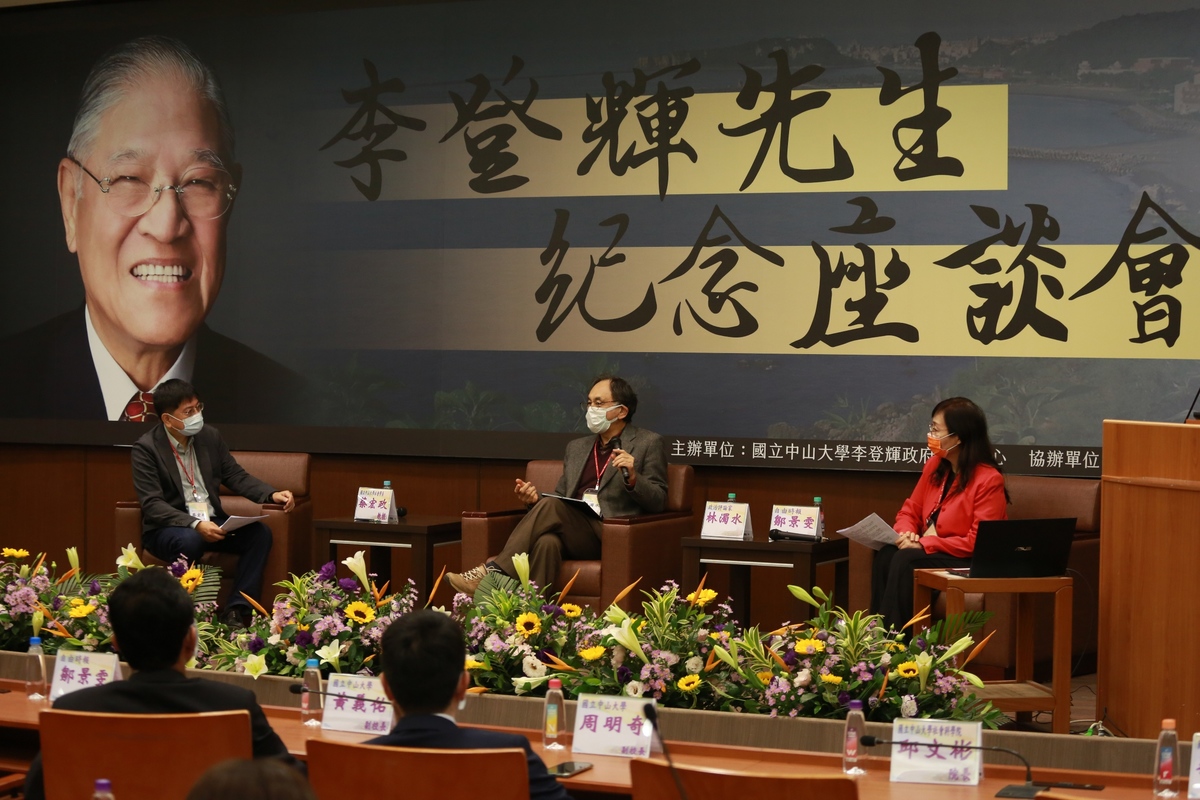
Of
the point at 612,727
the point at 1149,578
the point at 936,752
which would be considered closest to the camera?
the point at 936,752

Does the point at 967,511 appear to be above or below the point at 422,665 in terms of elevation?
above

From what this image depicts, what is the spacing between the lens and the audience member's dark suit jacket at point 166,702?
7.32 ft

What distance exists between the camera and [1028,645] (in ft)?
14.9

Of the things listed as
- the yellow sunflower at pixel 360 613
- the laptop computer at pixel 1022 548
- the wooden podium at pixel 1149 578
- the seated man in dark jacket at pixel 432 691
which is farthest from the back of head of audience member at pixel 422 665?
the laptop computer at pixel 1022 548

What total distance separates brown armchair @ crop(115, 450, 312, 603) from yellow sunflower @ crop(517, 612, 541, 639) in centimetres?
279

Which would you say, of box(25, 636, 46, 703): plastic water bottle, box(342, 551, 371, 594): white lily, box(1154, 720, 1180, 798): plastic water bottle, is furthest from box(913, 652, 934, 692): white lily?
box(25, 636, 46, 703): plastic water bottle

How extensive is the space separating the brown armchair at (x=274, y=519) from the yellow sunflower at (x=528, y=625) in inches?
110

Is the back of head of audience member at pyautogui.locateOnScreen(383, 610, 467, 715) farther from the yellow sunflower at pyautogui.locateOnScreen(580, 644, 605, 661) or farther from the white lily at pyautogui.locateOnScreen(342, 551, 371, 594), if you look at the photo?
the white lily at pyautogui.locateOnScreen(342, 551, 371, 594)

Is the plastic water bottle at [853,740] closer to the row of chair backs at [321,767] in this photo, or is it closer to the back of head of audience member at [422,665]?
the row of chair backs at [321,767]

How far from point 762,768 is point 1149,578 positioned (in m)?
1.91

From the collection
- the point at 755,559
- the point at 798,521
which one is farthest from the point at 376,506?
the point at 798,521

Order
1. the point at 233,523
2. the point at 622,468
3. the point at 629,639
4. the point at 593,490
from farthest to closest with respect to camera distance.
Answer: the point at 593,490
the point at 622,468
the point at 233,523
the point at 629,639

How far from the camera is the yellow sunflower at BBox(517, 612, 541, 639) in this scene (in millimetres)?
3125

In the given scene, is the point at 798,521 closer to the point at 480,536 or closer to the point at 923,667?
the point at 480,536
